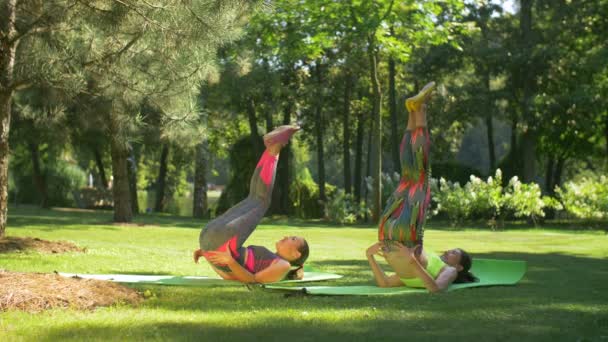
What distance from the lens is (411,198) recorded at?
334 inches

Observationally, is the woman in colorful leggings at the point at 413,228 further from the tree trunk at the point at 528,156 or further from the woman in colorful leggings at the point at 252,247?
the tree trunk at the point at 528,156

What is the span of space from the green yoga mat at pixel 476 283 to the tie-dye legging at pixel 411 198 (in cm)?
61

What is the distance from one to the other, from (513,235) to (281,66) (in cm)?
1574

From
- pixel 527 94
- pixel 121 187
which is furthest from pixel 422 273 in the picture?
pixel 527 94

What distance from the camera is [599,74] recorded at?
30844mm

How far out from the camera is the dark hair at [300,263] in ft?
30.0

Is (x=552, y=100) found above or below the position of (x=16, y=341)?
above

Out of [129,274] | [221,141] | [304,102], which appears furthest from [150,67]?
[221,141]

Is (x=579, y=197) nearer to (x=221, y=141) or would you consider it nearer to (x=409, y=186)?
(x=409, y=186)

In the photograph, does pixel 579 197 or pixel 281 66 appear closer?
pixel 579 197

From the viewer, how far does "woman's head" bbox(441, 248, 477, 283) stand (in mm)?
8938

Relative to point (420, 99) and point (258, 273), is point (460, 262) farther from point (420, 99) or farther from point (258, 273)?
point (258, 273)

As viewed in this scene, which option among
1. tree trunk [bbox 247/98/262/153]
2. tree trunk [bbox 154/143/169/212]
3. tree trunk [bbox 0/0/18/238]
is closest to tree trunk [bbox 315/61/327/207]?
tree trunk [bbox 247/98/262/153]

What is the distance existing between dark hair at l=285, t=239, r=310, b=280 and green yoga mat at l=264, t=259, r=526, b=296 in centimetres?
56
